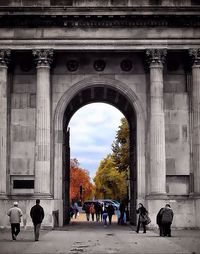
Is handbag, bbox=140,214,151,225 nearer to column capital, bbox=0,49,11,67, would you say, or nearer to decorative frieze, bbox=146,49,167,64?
decorative frieze, bbox=146,49,167,64

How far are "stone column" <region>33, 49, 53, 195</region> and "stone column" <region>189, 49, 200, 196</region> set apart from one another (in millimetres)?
9204

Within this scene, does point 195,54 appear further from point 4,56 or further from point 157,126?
point 4,56

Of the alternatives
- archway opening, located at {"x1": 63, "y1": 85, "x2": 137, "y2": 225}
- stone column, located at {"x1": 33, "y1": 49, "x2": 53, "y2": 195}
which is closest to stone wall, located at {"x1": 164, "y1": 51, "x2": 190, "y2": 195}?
archway opening, located at {"x1": 63, "y1": 85, "x2": 137, "y2": 225}

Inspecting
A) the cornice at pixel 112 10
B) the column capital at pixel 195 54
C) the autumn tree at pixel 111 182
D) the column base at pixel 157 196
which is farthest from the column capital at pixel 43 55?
the autumn tree at pixel 111 182

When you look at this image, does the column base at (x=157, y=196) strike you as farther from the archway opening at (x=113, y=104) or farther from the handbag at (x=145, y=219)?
the archway opening at (x=113, y=104)

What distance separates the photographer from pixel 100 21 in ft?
122

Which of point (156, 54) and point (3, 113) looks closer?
point (156, 54)

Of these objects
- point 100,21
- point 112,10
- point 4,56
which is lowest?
point 4,56

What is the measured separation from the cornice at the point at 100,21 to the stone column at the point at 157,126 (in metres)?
1.86

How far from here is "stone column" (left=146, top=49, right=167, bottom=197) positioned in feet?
120

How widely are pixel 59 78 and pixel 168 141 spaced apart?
840cm

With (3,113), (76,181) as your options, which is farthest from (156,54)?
(76,181)

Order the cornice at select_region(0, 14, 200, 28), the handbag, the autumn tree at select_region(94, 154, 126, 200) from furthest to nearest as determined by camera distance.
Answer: the autumn tree at select_region(94, 154, 126, 200) → the cornice at select_region(0, 14, 200, 28) → the handbag

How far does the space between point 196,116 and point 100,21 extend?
8581mm
